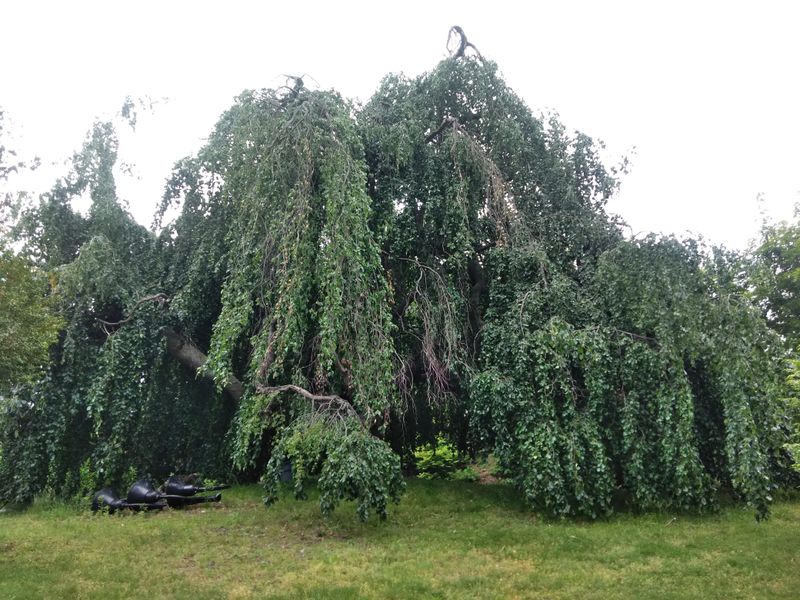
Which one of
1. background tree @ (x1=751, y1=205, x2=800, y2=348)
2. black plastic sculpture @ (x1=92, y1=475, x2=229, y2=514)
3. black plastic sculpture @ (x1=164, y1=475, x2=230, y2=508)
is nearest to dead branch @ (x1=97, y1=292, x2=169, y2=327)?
black plastic sculpture @ (x1=92, y1=475, x2=229, y2=514)

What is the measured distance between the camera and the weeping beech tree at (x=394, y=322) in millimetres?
6387

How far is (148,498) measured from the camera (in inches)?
313

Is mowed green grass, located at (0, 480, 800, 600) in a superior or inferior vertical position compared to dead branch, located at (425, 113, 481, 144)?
inferior

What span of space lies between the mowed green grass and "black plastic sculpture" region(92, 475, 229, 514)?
0.33 metres

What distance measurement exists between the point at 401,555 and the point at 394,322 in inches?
138

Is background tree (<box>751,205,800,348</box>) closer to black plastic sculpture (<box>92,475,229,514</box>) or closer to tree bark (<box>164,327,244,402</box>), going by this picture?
tree bark (<box>164,327,244,402</box>)

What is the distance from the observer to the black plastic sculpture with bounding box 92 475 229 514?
26.0ft

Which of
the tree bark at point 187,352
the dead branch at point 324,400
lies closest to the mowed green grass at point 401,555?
the dead branch at point 324,400

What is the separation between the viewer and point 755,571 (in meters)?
5.00

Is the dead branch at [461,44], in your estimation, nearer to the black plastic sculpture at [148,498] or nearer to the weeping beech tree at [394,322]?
the weeping beech tree at [394,322]

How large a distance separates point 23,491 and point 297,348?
490cm

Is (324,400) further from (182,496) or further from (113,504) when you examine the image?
(113,504)

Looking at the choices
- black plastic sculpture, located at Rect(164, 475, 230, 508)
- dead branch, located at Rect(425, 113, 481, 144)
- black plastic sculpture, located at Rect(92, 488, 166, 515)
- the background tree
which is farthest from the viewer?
the background tree

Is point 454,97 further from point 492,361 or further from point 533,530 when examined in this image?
point 533,530
